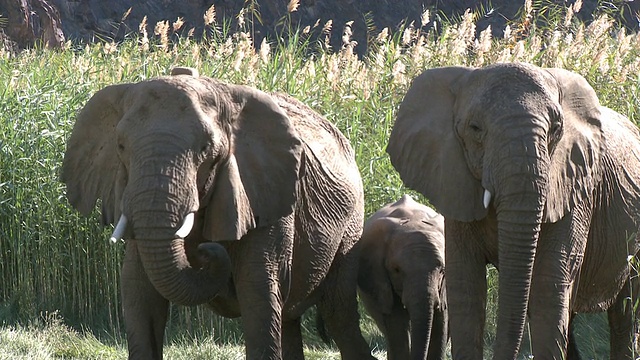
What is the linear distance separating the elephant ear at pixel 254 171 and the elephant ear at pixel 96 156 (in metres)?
0.52

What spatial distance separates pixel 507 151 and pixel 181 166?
62.8 inches

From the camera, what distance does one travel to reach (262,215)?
22.6ft

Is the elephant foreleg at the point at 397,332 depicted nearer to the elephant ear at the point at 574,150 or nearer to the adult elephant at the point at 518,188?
the adult elephant at the point at 518,188

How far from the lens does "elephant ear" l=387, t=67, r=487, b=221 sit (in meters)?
6.96

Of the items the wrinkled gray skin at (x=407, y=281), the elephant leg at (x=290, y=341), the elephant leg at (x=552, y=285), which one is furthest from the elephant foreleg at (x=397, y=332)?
the elephant leg at (x=552, y=285)

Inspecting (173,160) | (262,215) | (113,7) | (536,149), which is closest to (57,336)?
(262,215)

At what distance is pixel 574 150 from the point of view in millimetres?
7055

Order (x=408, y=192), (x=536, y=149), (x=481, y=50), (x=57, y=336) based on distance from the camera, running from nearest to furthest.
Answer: (x=536, y=149) < (x=57, y=336) < (x=408, y=192) < (x=481, y=50)

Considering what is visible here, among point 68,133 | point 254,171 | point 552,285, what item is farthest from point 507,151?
point 68,133

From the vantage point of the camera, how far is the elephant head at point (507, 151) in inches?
259

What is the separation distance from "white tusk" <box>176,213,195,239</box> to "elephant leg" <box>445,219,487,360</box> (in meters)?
1.69

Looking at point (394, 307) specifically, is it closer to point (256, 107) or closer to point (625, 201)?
point (625, 201)

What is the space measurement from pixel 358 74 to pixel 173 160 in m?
6.54

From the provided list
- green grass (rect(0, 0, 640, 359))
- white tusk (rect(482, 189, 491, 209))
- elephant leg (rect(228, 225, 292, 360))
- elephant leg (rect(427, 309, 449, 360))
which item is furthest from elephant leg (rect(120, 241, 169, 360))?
elephant leg (rect(427, 309, 449, 360))
